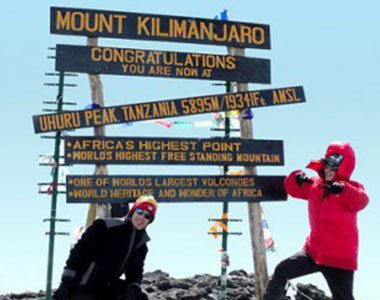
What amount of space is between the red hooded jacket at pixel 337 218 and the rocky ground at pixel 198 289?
3334mm

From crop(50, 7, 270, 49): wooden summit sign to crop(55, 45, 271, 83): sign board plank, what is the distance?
0.23 meters

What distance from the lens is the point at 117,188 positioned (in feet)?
31.7

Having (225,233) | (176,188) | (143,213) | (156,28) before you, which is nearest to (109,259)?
(143,213)

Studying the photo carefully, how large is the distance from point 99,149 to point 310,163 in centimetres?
306

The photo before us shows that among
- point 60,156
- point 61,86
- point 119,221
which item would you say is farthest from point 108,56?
point 119,221

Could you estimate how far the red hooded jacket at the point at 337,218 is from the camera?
24.9 ft

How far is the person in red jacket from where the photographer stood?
7578 millimetres

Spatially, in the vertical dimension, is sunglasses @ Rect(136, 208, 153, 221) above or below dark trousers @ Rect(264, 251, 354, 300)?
above

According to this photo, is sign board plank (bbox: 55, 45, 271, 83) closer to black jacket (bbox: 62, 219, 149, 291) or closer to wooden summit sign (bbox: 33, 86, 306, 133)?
wooden summit sign (bbox: 33, 86, 306, 133)

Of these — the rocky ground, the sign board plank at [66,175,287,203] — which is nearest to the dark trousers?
the sign board plank at [66,175,287,203]

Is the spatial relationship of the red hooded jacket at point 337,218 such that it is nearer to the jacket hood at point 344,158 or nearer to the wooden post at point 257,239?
the jacket hood at point 344,158

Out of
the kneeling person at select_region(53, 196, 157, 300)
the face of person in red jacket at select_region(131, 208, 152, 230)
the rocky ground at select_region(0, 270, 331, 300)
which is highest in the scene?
the face of person in red jacket at select_region(131, 208, 152, 230)

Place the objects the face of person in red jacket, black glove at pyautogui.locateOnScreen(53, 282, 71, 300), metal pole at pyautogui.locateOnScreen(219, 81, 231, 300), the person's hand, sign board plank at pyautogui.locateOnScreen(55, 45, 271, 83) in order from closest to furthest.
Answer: black glove at pyautogui.locateOnScreen(53, 282, 71, 300) → the person's hand → the face of person in red jacket → sign board plank at pyautogui.locateOnScreen(55, 45, 271, 83) → metal pole at pyautogui.locateOnScreen(219, 81, 231, 300)

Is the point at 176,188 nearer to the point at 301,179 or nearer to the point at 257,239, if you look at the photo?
the point at 257,239
